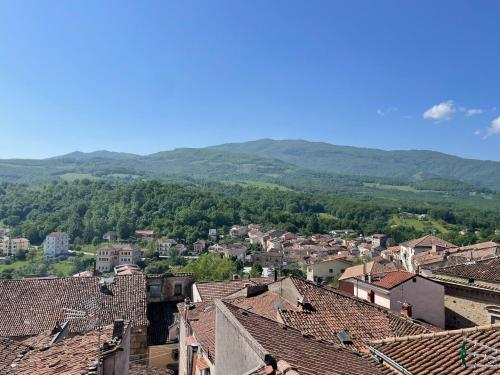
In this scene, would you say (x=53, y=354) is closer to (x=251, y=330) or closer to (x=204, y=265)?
(x=251, y=330)

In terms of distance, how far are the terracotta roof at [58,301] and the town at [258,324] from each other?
5 centimetres

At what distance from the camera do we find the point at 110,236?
4601 inches

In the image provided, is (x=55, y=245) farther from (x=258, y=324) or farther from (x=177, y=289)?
(x=258, y=324)

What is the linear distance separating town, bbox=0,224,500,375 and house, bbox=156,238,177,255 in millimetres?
80176

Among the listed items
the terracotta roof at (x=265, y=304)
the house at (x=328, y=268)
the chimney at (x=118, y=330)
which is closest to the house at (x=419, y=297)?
the terracotta roof at (x=265, y=304)

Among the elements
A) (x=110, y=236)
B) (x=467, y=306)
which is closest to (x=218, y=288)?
(x=467, y=306)

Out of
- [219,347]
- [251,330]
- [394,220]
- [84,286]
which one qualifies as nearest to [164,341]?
[84,286]

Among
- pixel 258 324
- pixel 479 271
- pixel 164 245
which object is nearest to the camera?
pixel 258 324

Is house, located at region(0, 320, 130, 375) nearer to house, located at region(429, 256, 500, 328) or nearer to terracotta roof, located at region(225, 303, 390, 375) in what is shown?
terracotta roof, located at region(225, 303, 390, 375)

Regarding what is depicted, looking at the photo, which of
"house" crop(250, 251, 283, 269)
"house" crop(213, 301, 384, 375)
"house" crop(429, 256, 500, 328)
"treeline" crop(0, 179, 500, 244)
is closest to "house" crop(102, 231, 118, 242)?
"treeline" crop(0, 179, 500, 244)

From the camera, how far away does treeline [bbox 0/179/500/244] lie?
119438 mm

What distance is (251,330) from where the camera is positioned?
6.96 meters

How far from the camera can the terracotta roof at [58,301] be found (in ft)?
58.8

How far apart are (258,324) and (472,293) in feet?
37.7
